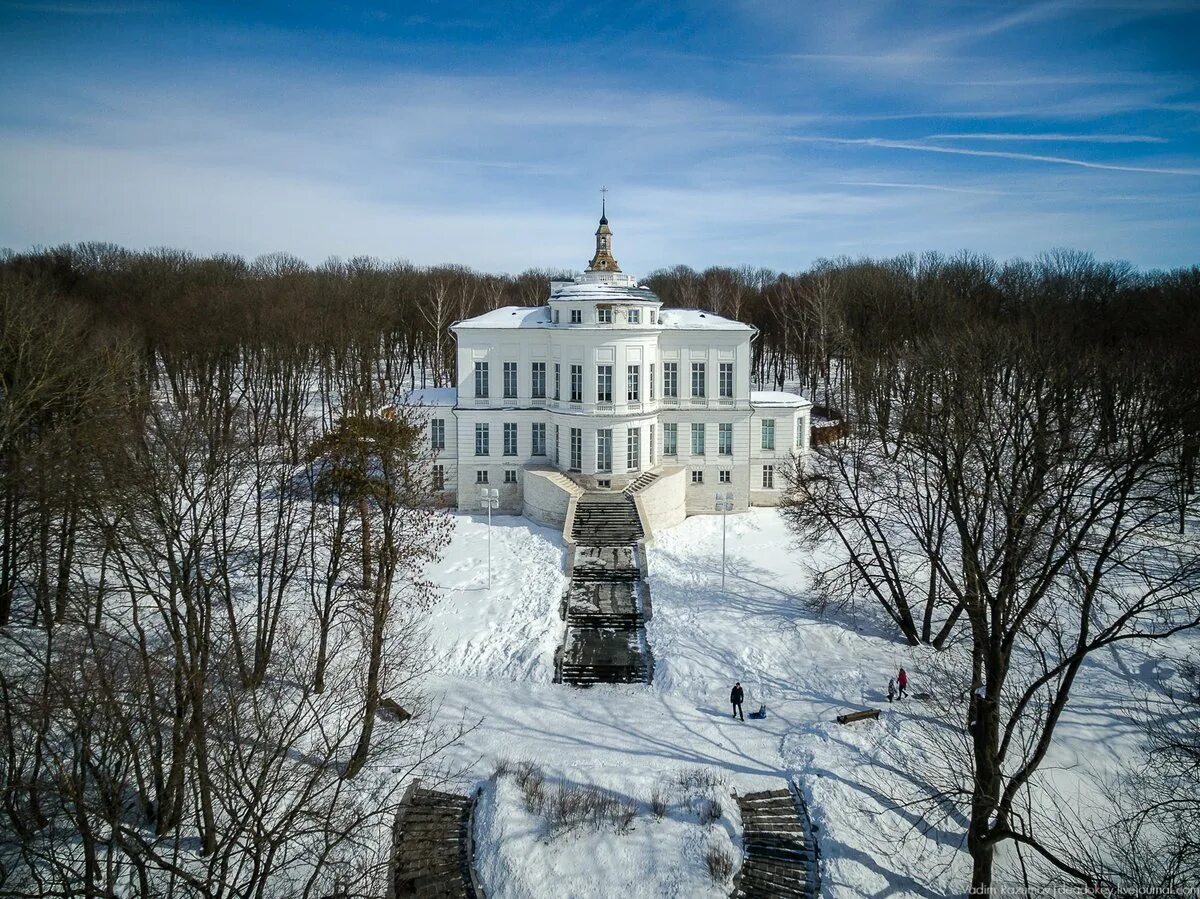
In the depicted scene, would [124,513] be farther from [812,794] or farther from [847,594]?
[847,594]

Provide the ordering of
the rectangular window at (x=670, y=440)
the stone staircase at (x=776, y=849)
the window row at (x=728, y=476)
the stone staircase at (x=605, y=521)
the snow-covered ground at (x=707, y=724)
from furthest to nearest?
the rectangular window at (x=670, y=440)
the window row at (x=728, y=476)
the stone staircase at (x=605, y=521)
the snow-covered ground at (x=707, y=724)
the stone staircase at (x=776, y=849)

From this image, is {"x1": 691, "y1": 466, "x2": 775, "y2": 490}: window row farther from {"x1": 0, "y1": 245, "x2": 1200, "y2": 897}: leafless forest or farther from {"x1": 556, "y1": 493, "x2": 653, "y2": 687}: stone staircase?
{"x1": 556, "y1": 493, "x2": 653, "y2": 687}: stone staircase

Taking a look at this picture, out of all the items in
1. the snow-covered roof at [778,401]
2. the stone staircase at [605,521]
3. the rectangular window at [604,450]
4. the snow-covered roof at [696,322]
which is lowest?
the stone staircase at [605,521]

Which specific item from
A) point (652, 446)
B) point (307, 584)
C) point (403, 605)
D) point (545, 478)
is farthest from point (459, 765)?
point (652, 446)

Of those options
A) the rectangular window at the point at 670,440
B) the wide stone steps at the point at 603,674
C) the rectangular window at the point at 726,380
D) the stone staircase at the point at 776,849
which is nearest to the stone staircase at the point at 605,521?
the rectangular window at the point at 670,440

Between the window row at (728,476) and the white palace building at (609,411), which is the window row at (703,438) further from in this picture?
the window row at (728,476)

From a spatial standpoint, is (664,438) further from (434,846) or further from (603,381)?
(434,846)
